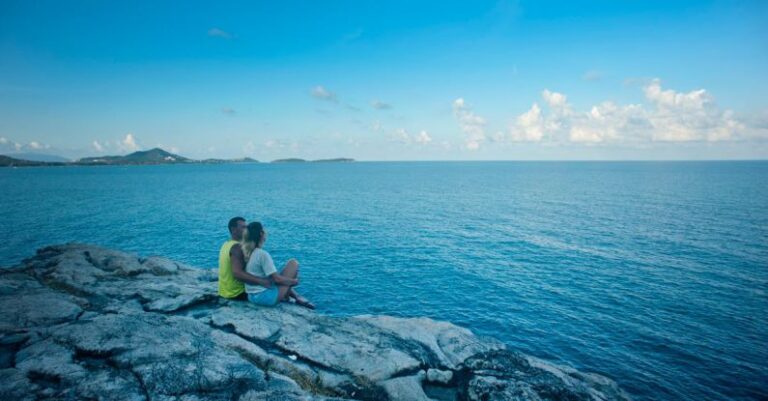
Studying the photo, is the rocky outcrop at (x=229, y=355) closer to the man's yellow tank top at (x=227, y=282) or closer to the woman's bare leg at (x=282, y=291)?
the man's yellow tank top at (x=227, y=282)

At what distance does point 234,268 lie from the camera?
15273 mm

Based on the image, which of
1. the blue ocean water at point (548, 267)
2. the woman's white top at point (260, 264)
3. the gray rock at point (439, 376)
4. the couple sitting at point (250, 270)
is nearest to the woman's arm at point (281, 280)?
the couple sitting at point (250, 270)

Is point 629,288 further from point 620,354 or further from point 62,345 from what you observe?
point 62,345

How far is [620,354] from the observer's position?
72.7 ft

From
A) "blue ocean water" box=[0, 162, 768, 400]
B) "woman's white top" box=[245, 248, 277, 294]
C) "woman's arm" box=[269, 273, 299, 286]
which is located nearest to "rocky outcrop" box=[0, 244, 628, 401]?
"woman's arm" box=[269, 273, 299, 286]

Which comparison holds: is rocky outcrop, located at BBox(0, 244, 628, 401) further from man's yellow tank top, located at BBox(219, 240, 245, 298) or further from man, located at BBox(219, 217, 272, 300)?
man, located at BBox(219, 217, 272, 300)

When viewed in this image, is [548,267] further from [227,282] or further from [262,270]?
[227,282]

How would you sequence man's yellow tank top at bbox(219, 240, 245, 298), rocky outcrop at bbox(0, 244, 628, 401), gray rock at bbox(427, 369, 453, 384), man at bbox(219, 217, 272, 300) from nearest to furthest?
rocky outcrop at bbox(0, 244, 628, 401), gray rock at bbox(427, 369, 453, 384), man at bbox(219, 217, 272, 300), man's yellow tank top at bbox(219, 240, 245, 298)

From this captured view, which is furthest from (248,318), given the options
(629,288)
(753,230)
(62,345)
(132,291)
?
(753,230)

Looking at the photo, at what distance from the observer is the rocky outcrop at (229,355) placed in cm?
1016

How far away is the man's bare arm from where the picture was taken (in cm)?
1502

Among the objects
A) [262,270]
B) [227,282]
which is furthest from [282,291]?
[227,282]

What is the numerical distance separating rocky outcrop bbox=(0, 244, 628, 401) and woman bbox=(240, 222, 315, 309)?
26.1 inches

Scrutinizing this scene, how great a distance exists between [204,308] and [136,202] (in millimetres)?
88159
